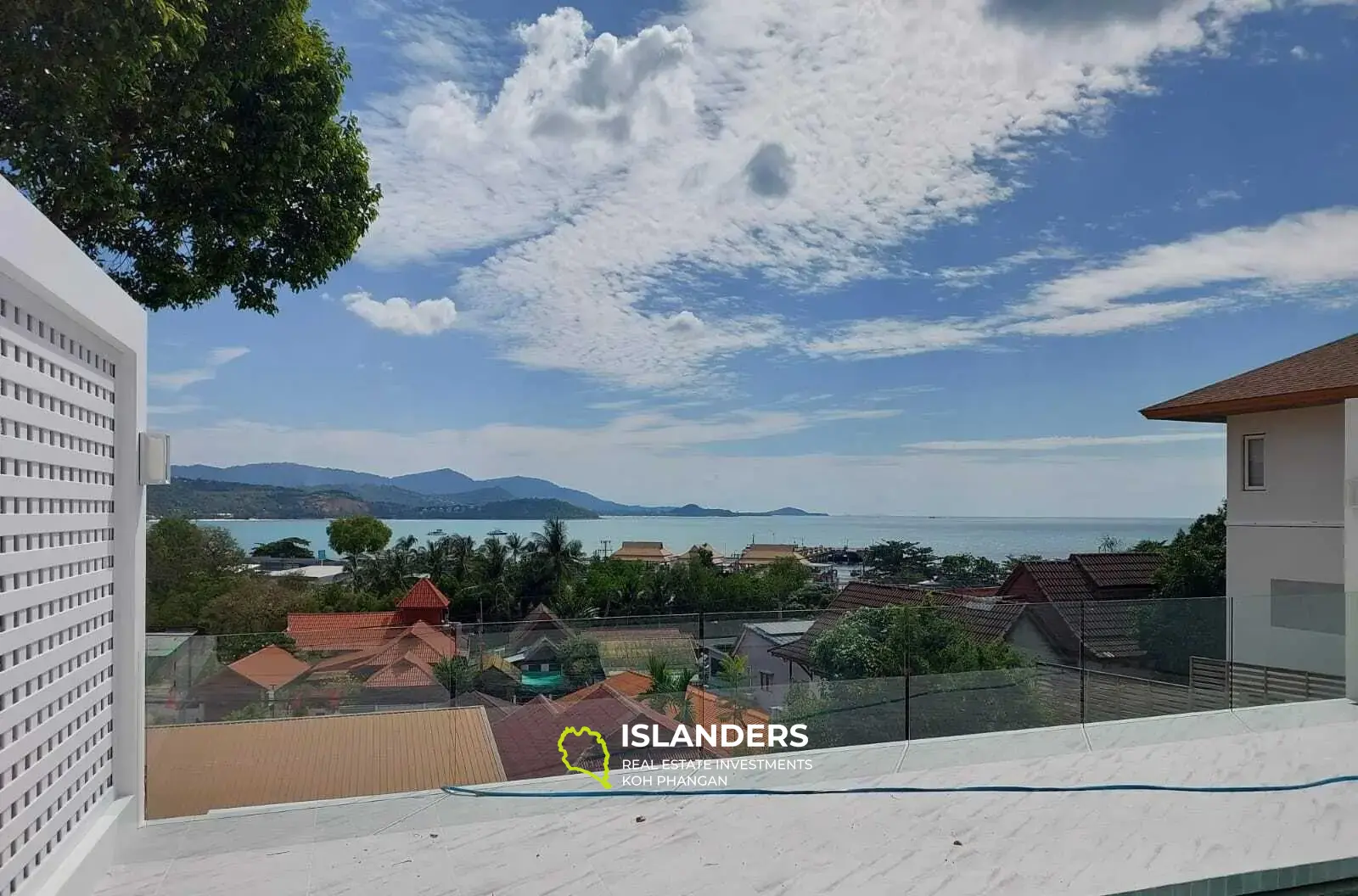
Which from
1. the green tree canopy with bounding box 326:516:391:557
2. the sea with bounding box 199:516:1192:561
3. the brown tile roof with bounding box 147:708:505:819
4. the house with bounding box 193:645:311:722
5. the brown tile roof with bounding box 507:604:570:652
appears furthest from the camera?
the green tree canopy with bounding box 326:516:391:557

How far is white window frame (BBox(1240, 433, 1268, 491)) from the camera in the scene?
1209 cm

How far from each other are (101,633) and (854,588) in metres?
6.75

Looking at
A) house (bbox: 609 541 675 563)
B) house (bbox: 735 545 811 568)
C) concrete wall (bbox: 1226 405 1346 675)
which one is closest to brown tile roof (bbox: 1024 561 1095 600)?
concrete wall (bbox: 1226 405 1346 675)

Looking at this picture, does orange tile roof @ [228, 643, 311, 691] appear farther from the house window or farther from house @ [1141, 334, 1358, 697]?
the house window

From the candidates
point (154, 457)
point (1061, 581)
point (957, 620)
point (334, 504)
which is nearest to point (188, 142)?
point (154, 457)

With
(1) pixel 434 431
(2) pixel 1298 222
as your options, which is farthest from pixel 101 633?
(1) pixel 434 431

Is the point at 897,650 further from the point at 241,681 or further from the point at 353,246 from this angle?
the point at 353,246

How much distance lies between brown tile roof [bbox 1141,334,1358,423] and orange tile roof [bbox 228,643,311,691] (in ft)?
36.2

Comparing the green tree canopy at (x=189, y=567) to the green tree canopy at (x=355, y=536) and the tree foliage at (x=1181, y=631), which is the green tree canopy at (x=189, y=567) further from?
the tree foliage at (x=1181, y=631)

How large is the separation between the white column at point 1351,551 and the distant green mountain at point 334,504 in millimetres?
16848

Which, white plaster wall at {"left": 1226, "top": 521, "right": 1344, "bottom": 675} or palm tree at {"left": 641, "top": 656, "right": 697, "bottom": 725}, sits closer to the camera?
palm tree at {"left": 641, "top": 656, "right": 697, "bottom": 725}

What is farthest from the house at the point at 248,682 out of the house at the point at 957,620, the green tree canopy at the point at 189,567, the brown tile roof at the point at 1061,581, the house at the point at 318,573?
the house at the point at 318,573

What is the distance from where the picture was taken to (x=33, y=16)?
4.88 m

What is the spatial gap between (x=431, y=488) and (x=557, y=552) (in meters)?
24.5
